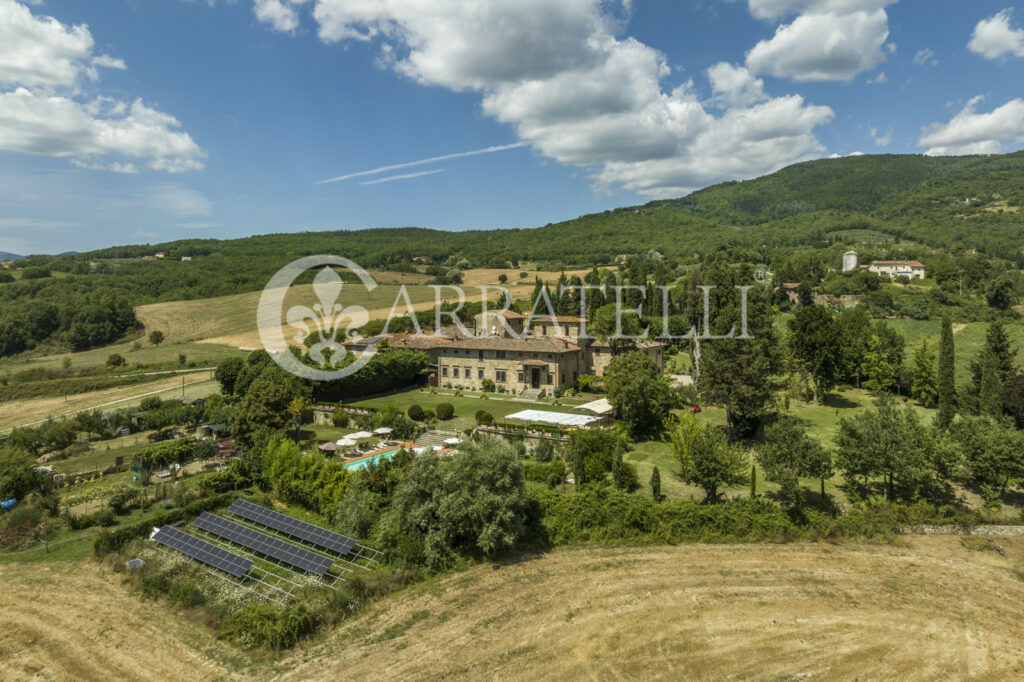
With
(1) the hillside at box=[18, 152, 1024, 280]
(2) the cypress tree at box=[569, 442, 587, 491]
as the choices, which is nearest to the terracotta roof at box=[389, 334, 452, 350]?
(2) the cypress tree at box=[569, 442, 587, 491]

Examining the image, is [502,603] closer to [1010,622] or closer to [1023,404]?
[1010,622]

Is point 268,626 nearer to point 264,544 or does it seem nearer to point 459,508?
point 264,544

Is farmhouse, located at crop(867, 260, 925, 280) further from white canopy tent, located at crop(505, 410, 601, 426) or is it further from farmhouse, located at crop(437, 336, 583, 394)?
white canopy tent, located at crop(505, 410, 601, 426)

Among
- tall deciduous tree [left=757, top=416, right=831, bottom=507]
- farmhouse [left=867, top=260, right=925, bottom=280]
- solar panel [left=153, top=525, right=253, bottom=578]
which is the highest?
farmhouse [left=867, top=260, right=925, bottom=280]

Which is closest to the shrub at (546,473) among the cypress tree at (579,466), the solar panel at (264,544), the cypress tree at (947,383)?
the cypress tree at (579,466)

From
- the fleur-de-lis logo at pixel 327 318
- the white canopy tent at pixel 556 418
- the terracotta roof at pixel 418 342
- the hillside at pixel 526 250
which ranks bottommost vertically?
the white canopy tent at pixel 556 418

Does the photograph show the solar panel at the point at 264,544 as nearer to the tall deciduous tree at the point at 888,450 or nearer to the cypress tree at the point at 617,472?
the cypress tree at the point at 617,472

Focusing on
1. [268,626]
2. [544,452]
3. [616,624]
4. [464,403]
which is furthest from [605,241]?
[268,626]
